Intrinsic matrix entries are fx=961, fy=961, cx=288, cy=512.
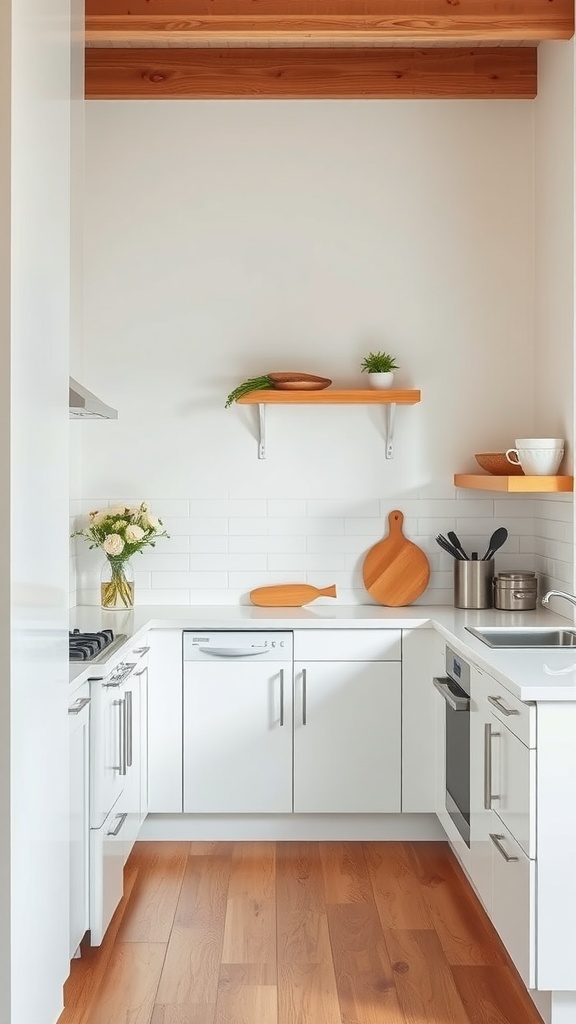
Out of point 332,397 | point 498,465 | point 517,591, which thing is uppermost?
point 332,397

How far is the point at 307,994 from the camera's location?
105 inches

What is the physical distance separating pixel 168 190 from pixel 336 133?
2.49ft

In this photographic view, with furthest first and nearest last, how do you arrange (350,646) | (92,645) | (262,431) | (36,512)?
(262,431) < (350,646) < (92,645) < (36,512)

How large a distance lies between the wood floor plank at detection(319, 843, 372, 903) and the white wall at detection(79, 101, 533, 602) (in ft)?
3.56

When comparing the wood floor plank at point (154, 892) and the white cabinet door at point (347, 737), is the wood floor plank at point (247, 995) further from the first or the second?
the white cabinet door at point (347, 737)

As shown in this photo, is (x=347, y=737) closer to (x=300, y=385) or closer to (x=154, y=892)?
(x=154, y=892)

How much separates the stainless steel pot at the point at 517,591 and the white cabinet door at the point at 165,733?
4.32 ft

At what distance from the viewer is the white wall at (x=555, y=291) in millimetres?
3594

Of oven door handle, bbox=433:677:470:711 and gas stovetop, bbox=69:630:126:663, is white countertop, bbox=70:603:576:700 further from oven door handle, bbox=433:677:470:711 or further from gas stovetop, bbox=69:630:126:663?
oven door handle, bbox=433:677:470:711

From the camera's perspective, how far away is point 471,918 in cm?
312

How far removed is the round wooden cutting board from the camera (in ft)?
13.4

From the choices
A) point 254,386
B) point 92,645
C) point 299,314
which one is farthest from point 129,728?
point 299,314

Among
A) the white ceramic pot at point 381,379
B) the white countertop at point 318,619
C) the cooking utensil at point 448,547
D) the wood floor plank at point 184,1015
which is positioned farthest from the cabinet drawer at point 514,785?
the white ceramic pot at point 381,379

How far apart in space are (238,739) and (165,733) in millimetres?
285
